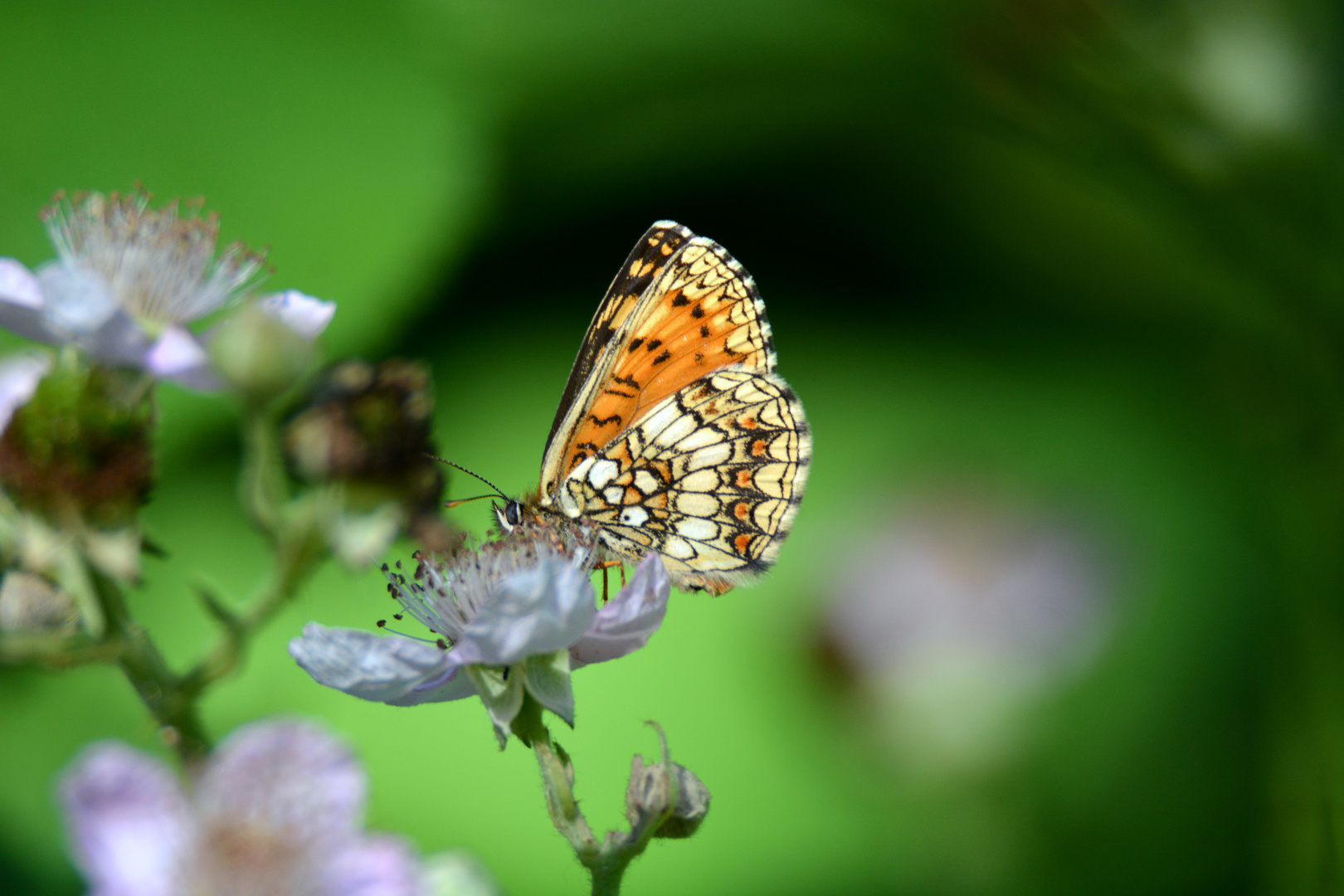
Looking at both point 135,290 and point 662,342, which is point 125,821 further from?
point 662,342

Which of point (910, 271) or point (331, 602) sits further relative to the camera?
point (910, 271)

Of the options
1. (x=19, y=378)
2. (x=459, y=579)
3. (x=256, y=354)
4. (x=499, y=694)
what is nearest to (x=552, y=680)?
(x=499, y=694)

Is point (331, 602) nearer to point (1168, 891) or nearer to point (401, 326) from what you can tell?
point (401, 326)

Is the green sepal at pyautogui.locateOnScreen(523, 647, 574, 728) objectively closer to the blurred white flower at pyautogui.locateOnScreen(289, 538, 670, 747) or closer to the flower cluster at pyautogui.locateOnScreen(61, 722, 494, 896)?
the blurred white flower at pyautogui.locateOnScreen(289, 538, 670, 747)

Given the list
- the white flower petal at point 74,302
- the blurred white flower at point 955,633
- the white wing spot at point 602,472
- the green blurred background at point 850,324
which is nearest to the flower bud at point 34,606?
the white flower petal at point 74,302

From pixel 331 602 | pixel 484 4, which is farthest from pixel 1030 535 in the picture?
pixel 484 4

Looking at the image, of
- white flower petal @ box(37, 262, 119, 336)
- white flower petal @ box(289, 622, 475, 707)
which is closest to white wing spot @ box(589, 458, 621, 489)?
white flower petal @ box(289, 622, 475, 707)
